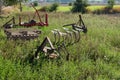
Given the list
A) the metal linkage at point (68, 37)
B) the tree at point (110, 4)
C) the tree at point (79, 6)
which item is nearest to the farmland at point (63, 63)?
the metal linkage at point (68, 37)

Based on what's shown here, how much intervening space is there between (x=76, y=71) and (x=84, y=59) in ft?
3.55

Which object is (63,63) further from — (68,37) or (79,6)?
(79,6)

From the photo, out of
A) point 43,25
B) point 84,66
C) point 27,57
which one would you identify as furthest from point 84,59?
point 43,25

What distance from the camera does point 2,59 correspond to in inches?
302

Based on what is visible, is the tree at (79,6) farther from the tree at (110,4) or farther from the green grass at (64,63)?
the green grass at (64,63)

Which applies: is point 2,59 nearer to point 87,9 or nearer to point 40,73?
point 40,73

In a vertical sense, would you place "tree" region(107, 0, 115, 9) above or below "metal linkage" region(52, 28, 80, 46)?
below

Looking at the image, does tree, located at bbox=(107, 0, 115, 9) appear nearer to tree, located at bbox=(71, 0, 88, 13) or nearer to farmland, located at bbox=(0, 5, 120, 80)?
tree, located at bbox=(71, 0, 88, 13)

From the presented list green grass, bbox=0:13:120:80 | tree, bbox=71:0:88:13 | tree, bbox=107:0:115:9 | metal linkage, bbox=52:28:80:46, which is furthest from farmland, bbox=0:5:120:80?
tree, bbox=107:0:115:9

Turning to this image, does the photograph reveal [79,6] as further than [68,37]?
Yes

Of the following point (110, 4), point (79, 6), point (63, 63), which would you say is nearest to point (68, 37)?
point (63, 63)

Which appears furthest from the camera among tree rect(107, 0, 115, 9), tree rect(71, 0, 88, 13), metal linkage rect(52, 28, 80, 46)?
tree rect(107, 0, 115, 9)

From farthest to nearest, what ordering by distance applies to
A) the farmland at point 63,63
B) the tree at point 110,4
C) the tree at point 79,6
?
the tree at point 110,4 → the tree at point 79,6 → the farmland at point 63,63

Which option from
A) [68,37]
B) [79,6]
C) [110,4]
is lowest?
[110,4]
